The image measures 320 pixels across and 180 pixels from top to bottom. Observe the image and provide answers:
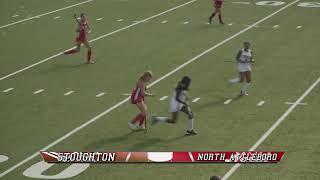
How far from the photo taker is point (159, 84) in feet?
97.7

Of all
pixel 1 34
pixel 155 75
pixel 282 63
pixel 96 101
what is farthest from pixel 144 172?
pixel 1 34

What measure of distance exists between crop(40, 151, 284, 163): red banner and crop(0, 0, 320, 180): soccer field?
27 cm

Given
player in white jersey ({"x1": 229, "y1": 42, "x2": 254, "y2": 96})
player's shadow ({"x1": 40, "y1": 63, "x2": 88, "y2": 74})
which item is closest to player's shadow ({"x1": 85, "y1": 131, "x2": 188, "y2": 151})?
player in white jersey ({"x1": 229, "y1": 42, "x2": 254, "y2": 96})

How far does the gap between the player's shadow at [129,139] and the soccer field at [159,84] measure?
0.03 metres

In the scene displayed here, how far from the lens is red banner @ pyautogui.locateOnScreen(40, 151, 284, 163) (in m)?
20.9

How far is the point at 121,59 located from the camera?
34250mm

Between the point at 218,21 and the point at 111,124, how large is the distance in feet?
62.4

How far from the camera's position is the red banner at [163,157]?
20.9m

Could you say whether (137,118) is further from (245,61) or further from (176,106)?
(245,61)

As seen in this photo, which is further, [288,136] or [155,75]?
[155,75]

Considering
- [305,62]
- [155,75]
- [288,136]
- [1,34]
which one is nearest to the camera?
[288,136]

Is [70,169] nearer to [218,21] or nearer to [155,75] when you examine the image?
[155,75]

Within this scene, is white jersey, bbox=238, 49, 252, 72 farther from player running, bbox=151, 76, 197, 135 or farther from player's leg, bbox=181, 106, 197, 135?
player running, bbox=151, 76, 197, 135

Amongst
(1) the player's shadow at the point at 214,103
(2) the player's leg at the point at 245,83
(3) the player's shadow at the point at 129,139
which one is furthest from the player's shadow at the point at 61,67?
(3) the player's shadow at the point at 129,139
